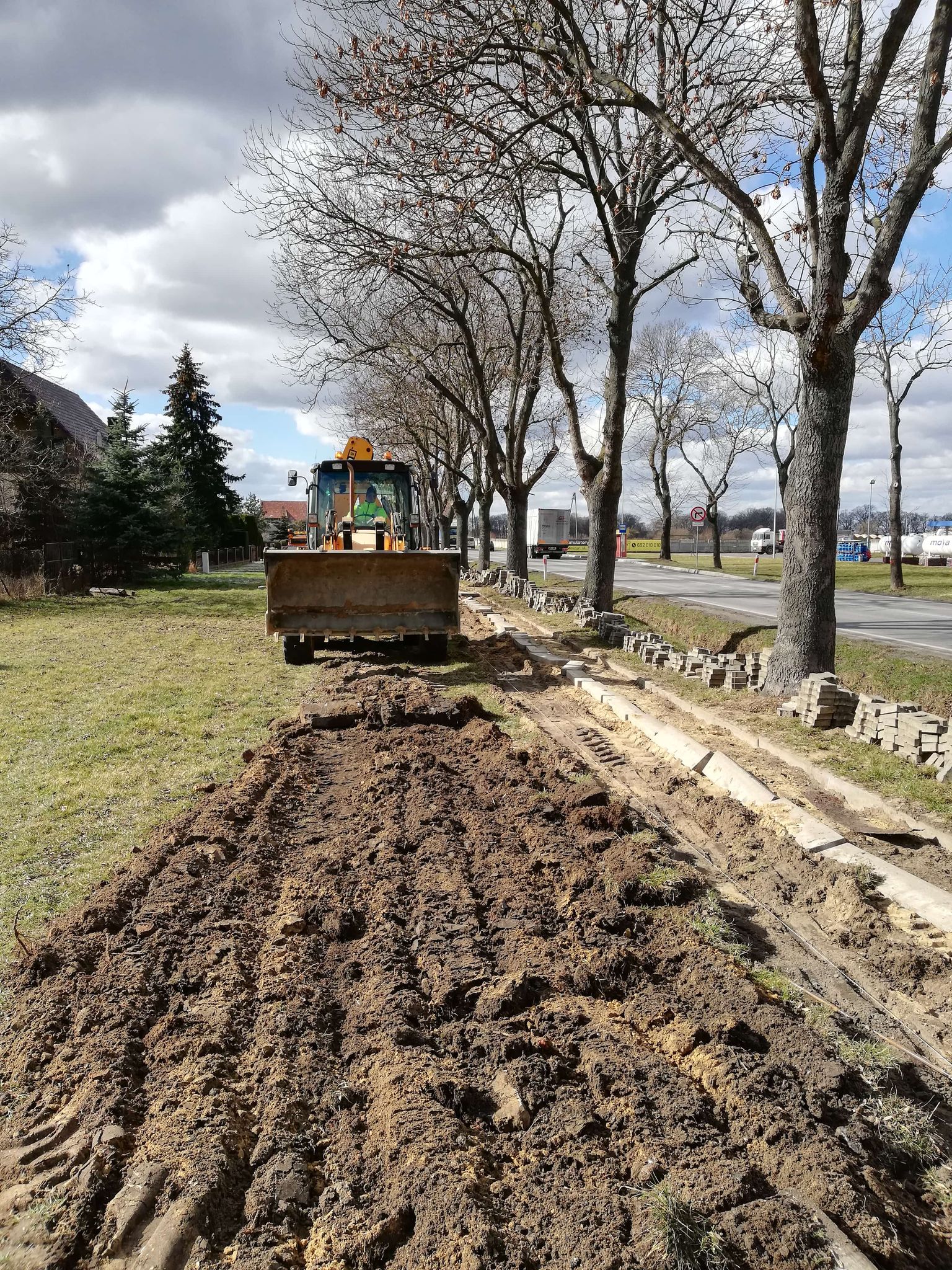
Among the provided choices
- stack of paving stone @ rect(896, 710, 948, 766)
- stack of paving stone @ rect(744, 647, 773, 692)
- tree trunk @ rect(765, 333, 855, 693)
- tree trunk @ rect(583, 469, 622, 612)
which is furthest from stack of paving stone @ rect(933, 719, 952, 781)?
tree trunk @ rect(583, 469, 622, 612)

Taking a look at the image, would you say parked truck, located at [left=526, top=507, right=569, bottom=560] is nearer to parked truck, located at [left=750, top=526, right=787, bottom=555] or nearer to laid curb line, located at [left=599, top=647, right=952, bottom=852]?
parked truck, located at [left=750, top=526, right=787, bottom=555]

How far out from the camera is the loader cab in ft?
45.1

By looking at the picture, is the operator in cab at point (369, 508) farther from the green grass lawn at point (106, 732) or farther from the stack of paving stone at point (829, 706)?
the stack of paving stone at point (829, 706)

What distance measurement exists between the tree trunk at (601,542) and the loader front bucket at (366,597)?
207 inches

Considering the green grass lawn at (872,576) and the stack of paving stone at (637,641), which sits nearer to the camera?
the stack of paving stone at (637,641)

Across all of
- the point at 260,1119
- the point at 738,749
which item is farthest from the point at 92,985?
the point at 738,749

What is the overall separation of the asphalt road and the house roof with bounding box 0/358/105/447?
22692mm

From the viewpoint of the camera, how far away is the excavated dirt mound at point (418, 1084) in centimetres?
236

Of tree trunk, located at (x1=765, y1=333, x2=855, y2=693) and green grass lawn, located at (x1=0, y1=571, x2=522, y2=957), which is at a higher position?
tree trunk, located at (x1=765, y1=333, x2=855, y2=693)

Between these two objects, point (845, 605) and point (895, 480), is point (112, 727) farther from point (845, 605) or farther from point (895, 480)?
point (895, 480)

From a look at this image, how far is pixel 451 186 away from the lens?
970cm

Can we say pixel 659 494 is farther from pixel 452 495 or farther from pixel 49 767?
pixel 49 767

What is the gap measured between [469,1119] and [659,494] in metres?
47.2

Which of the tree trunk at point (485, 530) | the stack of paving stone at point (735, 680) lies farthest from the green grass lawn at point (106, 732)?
the tree trunk at point (485, 530)
